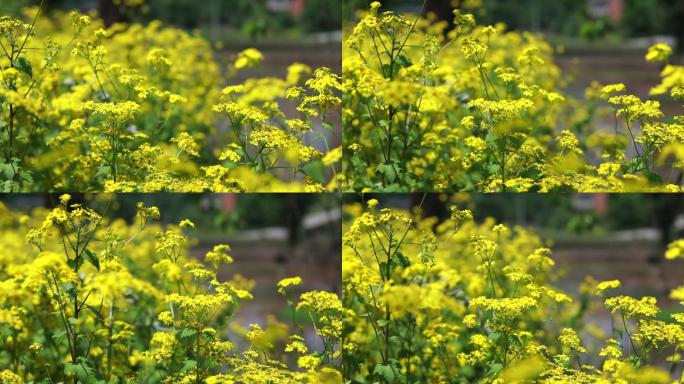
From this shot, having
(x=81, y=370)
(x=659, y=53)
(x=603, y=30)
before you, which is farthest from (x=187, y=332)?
(x=603, y=30)

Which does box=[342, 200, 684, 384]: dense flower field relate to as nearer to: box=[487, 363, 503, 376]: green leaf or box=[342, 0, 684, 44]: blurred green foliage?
box=[487, 363, 503, 376]: green leaf

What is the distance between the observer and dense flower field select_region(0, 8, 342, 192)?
4.20 meters

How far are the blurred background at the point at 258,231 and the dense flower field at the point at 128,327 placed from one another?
77 centimetres

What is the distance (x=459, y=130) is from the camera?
4.46 meters

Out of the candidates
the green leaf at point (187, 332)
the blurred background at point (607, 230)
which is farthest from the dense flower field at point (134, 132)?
the blurred background at point (607, 230)

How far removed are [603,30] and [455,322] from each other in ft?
12.2

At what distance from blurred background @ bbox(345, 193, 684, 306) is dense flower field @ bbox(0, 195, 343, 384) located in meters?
2.79

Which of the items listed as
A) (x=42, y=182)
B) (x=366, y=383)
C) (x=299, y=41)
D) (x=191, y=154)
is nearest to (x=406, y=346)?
(x=366, y=383)

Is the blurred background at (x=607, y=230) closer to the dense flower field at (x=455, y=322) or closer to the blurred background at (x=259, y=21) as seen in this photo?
the blurred background at (x=259, y=21)

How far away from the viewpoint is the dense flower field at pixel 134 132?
4203 mm

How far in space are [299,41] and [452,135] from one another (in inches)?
86.1

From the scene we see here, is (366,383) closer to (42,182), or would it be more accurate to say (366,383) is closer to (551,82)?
(42,182)

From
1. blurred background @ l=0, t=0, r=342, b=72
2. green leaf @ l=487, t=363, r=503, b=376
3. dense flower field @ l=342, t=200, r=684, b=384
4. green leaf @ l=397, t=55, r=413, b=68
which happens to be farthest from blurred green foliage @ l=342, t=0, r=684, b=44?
green leaf @ l=487, t=363, r=503, b=376

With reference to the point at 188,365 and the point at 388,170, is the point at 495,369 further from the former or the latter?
the point at 188,365
